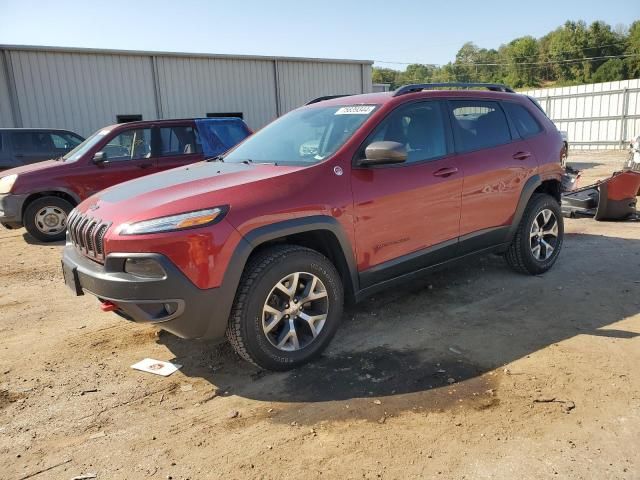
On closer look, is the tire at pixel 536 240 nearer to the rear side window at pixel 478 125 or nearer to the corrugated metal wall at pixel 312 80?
the rear side window at pixel 478 125

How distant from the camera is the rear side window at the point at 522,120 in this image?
5011 millimetres

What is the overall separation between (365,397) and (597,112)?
2311cm

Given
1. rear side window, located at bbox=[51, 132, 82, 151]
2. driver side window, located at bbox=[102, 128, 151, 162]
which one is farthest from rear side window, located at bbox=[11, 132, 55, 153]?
driver side window, located at bbox=[102, 128, 151, 162]

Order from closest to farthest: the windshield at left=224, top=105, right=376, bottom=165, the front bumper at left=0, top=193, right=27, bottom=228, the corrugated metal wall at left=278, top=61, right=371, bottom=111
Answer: the windshield at left=224, top=105, right=376, bottom=165
the front bumper at left=0, top=193, right=27, bottom=228
the corrugated metal wall at left=278, top=61, right=371, bottom=111

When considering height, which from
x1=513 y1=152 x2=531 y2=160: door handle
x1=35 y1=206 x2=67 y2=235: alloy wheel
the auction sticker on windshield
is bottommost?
x1=35 y1=206 x2=67 y2=235: alloy wheel

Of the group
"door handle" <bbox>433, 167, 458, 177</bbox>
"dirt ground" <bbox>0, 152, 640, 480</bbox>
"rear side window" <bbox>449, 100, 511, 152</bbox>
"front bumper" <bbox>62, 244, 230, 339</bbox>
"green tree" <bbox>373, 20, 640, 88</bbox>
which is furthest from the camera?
"green tree" <bbox>373, 20, 640, 88</bbox>

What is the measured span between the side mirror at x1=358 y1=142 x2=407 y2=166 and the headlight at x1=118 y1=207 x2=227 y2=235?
1.17 m

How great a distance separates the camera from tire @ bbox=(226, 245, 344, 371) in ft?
10.2

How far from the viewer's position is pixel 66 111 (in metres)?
15.3

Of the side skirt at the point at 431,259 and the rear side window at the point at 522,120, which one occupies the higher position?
the rear side window at the point at 522,120

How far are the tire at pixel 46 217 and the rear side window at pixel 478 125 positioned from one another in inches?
241

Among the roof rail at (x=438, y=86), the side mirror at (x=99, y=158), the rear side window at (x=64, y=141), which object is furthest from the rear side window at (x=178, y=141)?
the roof rail at (x=438, y=86)

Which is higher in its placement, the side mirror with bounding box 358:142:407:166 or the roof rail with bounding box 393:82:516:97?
the roof rail with bounding box 393:82:516:97

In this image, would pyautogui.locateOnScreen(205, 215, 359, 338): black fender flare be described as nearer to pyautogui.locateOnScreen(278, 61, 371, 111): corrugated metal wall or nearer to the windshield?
the windshield
